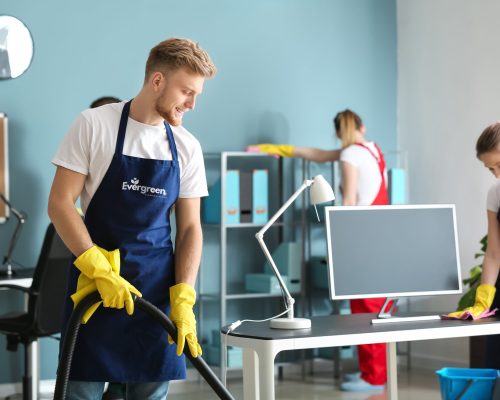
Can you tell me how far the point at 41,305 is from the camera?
167 inches

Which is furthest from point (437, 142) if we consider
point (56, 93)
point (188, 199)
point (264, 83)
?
point (188, 199)

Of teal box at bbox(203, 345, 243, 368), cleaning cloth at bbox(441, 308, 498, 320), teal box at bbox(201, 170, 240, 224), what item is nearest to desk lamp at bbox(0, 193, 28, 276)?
teal box at bbox(201, 170, 240, 224)

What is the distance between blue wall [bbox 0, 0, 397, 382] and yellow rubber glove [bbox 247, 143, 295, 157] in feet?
0.61

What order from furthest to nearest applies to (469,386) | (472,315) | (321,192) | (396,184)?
(396,184) < (472,315) < (469,386) < (321,192)

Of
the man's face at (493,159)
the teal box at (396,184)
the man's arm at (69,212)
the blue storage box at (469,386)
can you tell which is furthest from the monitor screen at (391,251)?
the teal box at (396,184)

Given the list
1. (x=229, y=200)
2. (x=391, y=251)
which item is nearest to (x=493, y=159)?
(x=391, y=251)

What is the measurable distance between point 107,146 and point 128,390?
2.16 feet

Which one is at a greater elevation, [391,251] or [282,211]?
[282,211]

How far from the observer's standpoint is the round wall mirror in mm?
5086

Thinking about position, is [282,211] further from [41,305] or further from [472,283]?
[472,283]

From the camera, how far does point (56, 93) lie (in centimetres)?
521

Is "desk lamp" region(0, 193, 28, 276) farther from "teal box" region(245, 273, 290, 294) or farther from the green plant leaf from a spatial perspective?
the green plant leaf

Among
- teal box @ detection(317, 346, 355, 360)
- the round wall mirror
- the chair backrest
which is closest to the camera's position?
the chair backrest

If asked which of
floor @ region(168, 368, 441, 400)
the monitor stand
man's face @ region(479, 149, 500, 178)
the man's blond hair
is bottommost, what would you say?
floor @ region(168, 368, 441, 400)
